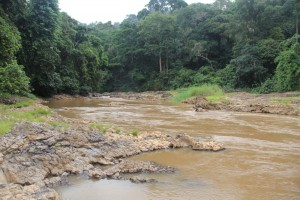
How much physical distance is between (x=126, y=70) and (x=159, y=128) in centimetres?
4184

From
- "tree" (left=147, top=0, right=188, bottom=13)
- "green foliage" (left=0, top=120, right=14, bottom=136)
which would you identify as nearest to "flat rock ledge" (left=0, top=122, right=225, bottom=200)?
"green foliage" (left=0, top=120, right=14, bottom=136)

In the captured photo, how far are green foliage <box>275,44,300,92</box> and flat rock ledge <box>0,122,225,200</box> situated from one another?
22.8 m

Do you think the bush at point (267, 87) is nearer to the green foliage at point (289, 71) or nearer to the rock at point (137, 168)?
the green foliage at point (289, 71)

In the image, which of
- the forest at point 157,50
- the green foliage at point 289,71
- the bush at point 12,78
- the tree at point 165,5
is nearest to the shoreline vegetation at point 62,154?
the bush at point 12,78

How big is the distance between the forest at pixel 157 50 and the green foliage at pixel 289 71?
0.09 metres

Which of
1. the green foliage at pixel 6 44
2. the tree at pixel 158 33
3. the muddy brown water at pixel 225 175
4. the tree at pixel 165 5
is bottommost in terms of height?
the muddy brown water at pixel 225 175

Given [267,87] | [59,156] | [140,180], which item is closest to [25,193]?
[59,156]

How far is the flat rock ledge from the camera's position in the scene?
21.8 ft

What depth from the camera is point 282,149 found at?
10.8m

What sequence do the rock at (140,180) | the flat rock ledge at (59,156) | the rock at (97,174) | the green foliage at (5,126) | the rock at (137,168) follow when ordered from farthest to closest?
the green foliage at (5,126) → the rock at (137,168) → the rock at (97,174) → the rock at (140,180) → the flat rock ledge at (59,156)

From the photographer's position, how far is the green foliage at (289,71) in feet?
100

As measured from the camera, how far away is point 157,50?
50.3 metres

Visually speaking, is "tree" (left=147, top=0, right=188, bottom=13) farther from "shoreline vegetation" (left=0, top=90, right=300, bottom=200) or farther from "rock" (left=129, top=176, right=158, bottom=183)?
"rock" (left=129, top=176, right=158, bottom=183)

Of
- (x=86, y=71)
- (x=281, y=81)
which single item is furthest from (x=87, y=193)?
(x=86, y=71)
